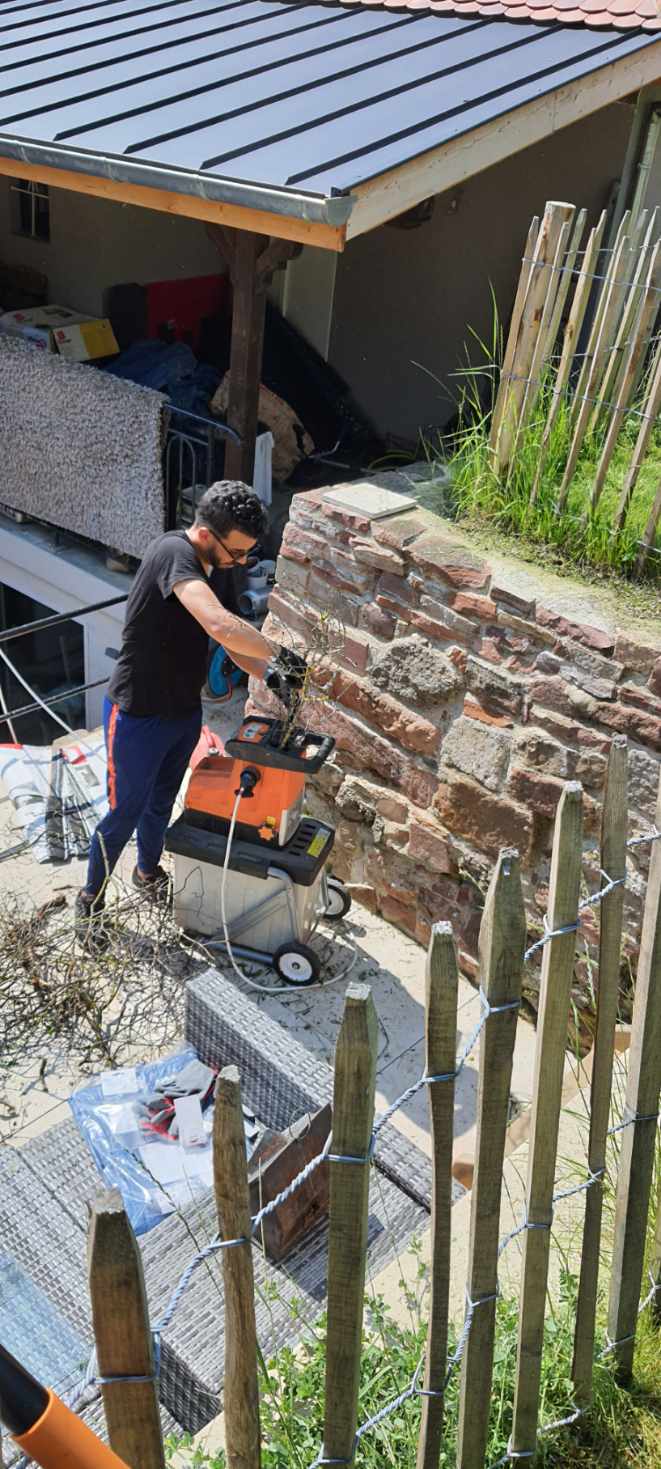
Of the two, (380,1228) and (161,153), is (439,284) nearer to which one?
(161,153)

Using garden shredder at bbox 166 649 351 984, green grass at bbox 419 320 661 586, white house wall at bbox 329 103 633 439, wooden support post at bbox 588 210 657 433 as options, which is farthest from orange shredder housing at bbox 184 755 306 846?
white house wall at bbox 329 103 633 439

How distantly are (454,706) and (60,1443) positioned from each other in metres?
3.28

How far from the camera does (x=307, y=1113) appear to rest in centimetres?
340

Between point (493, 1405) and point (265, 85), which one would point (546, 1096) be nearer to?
point (493, 1405)

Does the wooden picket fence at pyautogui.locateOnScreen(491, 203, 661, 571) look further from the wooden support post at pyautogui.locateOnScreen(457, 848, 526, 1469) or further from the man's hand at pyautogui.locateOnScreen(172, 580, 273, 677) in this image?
the wooden support post at pyautogui.locateOnScreen(457, 848, 526, 1469)

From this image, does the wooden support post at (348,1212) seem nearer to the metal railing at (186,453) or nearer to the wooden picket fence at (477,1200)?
the wooden picket fence at (477,1200)

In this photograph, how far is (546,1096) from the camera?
A: 79.0 inches

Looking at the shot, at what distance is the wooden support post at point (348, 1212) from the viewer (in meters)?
1.56

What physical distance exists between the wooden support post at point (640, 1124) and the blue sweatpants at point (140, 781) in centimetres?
235

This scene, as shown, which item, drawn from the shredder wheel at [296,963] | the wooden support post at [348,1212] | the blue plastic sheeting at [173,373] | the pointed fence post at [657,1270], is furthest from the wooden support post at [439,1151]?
the blue plastic sheeting at [173,373]

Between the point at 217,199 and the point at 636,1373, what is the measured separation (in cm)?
435

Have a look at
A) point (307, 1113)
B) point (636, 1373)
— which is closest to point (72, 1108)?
point (307, 1113)

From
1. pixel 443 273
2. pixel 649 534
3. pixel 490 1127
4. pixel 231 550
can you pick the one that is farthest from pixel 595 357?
pixel 443 273

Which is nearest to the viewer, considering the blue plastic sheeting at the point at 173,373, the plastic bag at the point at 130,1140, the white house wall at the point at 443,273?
the plastic bag at the point at 130,1140
